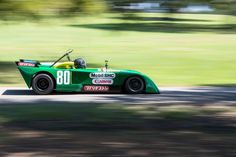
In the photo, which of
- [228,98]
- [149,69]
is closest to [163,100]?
[228,98]

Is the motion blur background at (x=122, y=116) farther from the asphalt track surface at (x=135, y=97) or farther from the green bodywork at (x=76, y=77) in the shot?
the green bodywork at (x=76, y=77)

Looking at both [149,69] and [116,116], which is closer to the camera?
[116,116]

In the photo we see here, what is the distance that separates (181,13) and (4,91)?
771 cm

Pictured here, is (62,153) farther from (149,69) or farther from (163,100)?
(149,69)

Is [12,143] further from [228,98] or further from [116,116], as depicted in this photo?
[228,98]

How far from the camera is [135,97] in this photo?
1205 cm

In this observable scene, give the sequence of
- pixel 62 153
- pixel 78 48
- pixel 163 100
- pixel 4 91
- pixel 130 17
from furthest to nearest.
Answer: pixel 78 48
pixel 4 91
pixel 163 100
pixel 130 17
pixel 62 153

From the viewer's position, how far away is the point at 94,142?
6.62 meters

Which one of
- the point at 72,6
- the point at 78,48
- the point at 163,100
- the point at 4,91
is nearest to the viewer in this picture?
the point at 72,6

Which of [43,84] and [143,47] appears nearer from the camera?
[43,84]

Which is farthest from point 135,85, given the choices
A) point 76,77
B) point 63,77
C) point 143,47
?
point 143,47

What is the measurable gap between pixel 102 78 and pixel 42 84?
126cm

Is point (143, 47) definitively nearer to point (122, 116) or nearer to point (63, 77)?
point (63, 77)

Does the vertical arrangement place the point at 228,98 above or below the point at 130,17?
below
